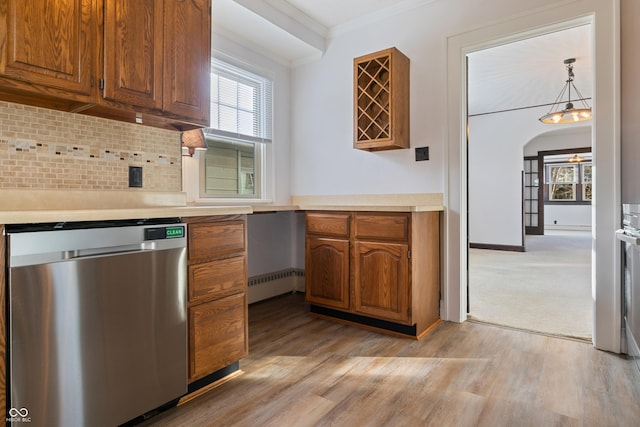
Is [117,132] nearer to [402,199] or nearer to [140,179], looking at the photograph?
[140,179]

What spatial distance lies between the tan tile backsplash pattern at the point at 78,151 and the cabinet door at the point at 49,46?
0.28 metres

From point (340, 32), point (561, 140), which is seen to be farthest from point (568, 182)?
point (340, 32)

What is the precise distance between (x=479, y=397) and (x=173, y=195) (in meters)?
2.04

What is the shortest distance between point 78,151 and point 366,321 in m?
2.12

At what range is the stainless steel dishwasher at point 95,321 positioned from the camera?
117cm

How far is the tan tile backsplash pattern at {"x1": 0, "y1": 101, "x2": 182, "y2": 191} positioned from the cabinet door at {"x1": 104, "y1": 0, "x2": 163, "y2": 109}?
0.34m

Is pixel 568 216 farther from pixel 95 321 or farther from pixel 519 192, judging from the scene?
pixel 95 321

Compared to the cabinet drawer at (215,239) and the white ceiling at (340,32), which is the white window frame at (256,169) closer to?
the white ceiling at (340,32)

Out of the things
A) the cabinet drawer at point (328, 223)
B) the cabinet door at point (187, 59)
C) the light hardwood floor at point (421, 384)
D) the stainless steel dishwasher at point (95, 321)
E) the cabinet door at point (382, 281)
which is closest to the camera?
the stainless steel dishwasher at point (95, 321)

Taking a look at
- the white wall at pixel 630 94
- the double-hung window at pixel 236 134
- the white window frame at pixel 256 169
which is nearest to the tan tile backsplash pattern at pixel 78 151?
the white window frame at pixel 256 169

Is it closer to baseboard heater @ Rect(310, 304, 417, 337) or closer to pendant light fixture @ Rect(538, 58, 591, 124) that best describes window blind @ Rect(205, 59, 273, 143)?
baseboard heater @ Rect(310, 304, 417, 337)

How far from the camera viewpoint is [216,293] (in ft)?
5.88

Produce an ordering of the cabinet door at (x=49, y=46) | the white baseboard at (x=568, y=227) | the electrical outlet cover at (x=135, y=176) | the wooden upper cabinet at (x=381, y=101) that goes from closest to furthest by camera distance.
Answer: the cabinet door at (x=49, y=46) → the electrical outlet cover at (x=135, y=176) → the wooden upper cabinet at (x=381, y=101) → the white baseboard at (x=568, y=227)

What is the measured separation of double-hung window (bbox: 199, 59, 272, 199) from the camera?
3045mm
